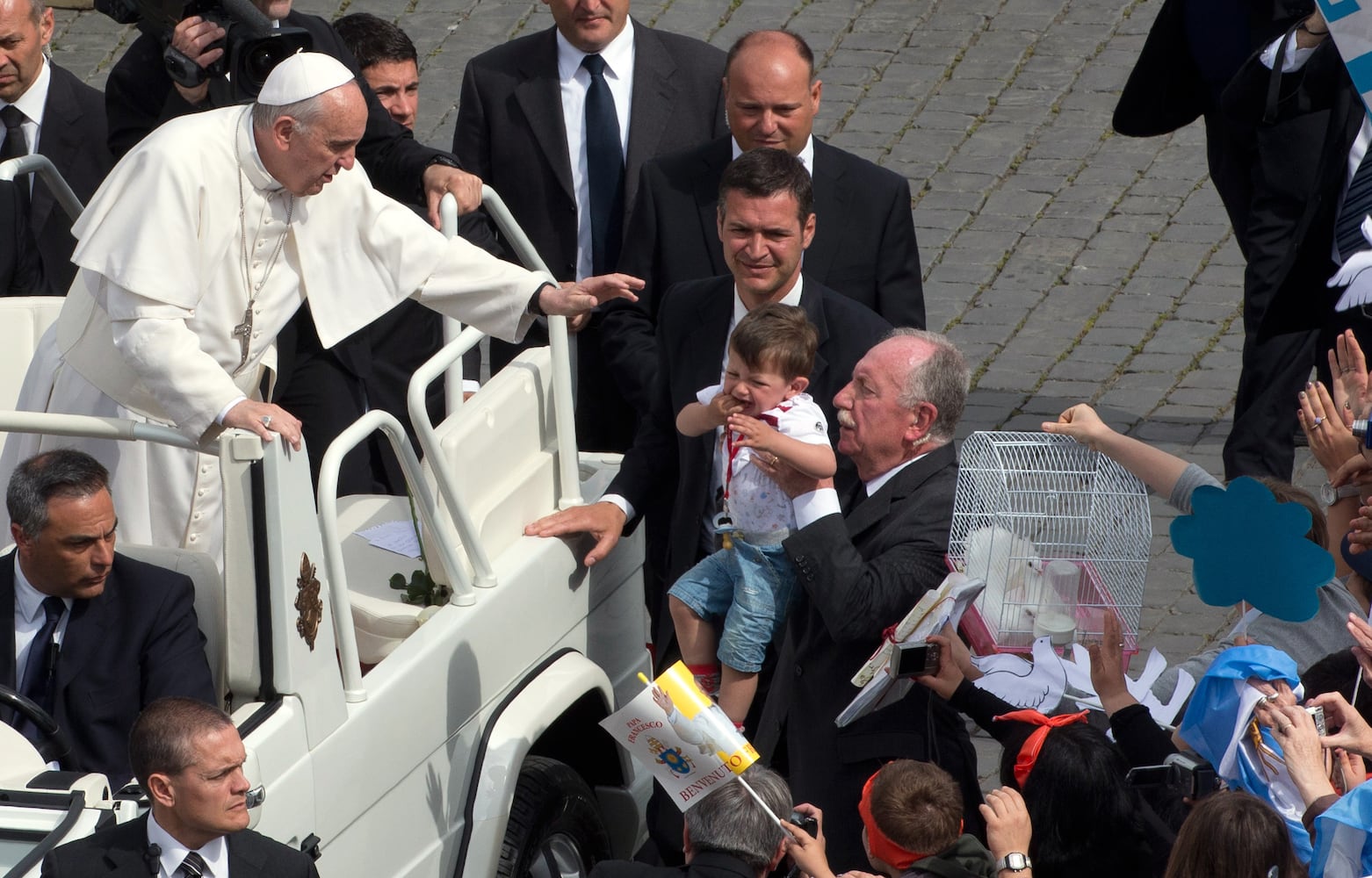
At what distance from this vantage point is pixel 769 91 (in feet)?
18.7

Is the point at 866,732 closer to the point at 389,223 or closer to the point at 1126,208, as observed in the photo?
the point at 389,223

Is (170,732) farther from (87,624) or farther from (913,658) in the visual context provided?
(913,658)

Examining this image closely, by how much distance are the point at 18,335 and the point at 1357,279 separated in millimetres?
3587

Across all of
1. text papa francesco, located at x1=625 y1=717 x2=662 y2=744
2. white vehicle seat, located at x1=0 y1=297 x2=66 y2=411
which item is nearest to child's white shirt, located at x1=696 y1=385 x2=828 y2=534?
text papa francesco, located at x1=625 y1=717 x2=662 y2=744

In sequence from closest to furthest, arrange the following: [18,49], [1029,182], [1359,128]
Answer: [1359,128] < [18,49] < [1029,182]

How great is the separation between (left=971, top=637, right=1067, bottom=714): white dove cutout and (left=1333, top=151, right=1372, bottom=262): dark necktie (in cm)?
155

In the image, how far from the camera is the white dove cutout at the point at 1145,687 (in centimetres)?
462

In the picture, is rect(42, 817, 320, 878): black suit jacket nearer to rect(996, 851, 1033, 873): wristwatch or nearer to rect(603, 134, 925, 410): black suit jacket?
rect(996, 851, 1033, 873): wristwatch

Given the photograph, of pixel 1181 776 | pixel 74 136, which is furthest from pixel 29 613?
pixel 74 136

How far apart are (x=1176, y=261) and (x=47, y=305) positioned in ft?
18.4

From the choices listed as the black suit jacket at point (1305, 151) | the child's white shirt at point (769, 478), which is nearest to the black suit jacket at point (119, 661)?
the child's white shirt at point (769, 478)

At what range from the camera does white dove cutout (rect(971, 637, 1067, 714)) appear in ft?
15.5

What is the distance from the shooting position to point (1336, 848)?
337 cm

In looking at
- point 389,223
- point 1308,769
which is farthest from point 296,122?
point 1308,769
